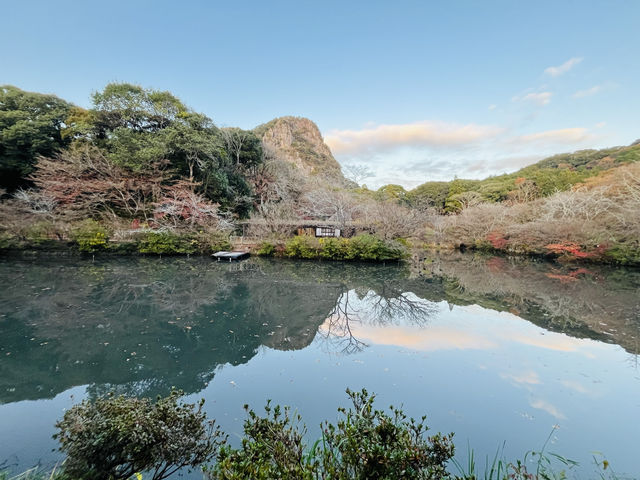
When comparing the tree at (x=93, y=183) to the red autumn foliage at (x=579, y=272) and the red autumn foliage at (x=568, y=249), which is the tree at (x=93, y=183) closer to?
the red autumn foliage at (x=579, y=272)

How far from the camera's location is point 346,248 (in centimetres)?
1359

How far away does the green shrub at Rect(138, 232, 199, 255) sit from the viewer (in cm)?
1382

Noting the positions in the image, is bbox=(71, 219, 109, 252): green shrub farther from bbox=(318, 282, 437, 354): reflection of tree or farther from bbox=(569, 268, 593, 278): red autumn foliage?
bbox=(569, 268, 593, 278): red autumn foliage

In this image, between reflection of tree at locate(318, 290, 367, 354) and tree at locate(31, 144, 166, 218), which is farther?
tree at locate(31, 144, 166, 218)

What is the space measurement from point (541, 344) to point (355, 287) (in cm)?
504

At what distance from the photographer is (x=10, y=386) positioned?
3414 mm

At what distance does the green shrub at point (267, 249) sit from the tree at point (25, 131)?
12848 millimetres

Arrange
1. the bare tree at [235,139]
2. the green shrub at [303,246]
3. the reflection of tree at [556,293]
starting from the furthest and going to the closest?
the bare tree at [235,139] → the green shrub at [303,246] → the reflection of tree at [556,293]

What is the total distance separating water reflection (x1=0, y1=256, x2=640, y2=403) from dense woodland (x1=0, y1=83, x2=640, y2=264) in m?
2.35

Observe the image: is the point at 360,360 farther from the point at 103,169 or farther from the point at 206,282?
the point at 103,169

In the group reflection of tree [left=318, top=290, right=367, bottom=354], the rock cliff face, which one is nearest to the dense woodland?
reflection of tree [left=318, top=290, right=367, bottom=354]

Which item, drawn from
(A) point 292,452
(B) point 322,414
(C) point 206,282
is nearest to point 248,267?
(C) point 206,282

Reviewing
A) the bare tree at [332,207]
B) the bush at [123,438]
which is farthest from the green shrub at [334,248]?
the bush at [123,438]

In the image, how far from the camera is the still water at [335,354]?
9.82 ft
